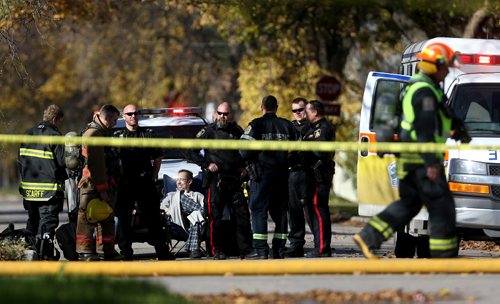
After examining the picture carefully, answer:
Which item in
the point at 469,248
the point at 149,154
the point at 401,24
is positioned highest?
the point at 401,24

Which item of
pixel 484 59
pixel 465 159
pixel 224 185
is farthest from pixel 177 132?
pixel 465 159

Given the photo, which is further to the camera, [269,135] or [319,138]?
[319,138]

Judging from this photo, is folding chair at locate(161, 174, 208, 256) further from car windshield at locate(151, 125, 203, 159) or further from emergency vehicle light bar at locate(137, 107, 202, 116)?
emergency vehicle light bar at locate(137, 107, 202, 116)

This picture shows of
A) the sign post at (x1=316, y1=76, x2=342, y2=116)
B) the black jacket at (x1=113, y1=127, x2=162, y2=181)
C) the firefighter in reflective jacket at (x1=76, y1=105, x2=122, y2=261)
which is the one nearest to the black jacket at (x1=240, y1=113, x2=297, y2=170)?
the black jacket at (x1=113, y1=127, x2=162, y2=181)

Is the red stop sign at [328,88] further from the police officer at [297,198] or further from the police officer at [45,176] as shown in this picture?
the police officer at [45,176]

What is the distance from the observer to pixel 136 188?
15.1 m

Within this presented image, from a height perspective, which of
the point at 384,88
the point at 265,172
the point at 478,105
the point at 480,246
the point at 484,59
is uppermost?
the point at 484,59

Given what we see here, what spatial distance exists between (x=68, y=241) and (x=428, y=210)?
509 cm

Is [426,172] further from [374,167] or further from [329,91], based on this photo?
[329,91]

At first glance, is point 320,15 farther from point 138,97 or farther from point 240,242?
point 138,97

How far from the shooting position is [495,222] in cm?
1452

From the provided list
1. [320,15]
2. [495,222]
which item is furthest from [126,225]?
[320,15]

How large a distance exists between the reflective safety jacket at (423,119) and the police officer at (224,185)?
3.93 meters

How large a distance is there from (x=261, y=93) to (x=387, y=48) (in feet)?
12.0
